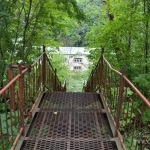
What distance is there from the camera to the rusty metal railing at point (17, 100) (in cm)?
317

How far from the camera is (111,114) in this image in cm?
434

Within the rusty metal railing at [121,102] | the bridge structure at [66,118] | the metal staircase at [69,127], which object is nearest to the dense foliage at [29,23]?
the bridge structure at [66,118]

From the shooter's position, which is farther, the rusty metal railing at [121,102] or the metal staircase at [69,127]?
the metal staircase at [69,127]

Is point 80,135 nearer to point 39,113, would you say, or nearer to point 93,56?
point 39,113

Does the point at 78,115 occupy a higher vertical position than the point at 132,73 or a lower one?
lower

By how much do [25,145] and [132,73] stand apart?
4857mm

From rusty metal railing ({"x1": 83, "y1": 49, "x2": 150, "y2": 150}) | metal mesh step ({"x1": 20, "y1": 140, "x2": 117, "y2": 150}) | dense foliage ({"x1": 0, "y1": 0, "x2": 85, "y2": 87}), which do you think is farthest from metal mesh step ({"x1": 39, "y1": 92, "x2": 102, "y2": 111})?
dense foliage ({"x1": 0, "y1": 0, "x2": 85, "y2": 87})

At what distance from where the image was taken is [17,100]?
12.3ft

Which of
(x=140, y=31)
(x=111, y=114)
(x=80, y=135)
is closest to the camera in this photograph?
(x=80, y=135)

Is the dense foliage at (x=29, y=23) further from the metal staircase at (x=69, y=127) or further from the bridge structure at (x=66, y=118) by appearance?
the metal staircase at (x=69, y=127)

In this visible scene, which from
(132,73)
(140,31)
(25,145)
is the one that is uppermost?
(140,31)

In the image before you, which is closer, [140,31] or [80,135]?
[80,135]

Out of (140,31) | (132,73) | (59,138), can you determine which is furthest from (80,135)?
(140,31)

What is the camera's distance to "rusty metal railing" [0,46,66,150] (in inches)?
125
